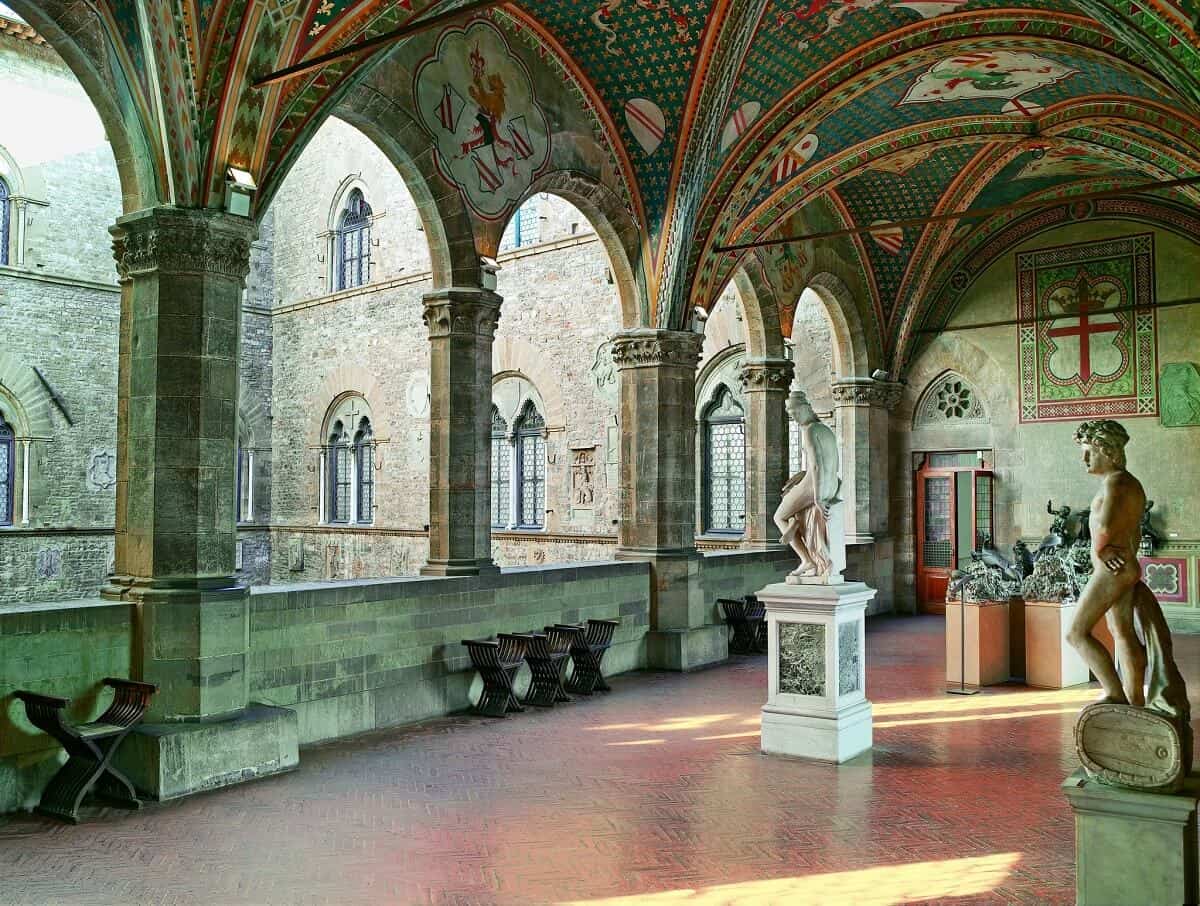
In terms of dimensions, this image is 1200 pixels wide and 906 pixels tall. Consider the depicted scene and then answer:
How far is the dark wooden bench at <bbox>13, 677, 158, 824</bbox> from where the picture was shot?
6242 mm

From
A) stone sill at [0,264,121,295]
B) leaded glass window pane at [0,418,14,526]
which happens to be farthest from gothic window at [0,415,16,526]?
stone sill at [0,264,121,295]

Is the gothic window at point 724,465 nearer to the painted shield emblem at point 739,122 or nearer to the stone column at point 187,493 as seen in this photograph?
the painted shield emblem at point 739,122

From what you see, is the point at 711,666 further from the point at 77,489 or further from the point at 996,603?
the point at 77,489

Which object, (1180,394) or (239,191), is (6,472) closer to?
(239,191)

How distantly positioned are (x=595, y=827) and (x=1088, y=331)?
1318cm

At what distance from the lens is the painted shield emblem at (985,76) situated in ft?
37.3

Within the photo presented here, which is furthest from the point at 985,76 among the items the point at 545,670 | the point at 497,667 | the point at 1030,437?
the point at 497,667

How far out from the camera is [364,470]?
21984 mm

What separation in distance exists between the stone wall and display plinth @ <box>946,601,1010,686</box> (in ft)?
19.2

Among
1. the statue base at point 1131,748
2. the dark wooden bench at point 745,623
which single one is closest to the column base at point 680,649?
the dark wooden bench at point 745,623

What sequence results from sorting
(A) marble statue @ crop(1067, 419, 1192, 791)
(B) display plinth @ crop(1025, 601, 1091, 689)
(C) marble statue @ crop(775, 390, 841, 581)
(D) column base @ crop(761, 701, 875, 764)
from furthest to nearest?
(B) display plinth @ crop(1025, 601, 1091, 689) < (C) marble statue @ crop(775, 390, 841, 581) < (D) column base @ crop(761, 701, 875, 764) < (A) marble statue @ crop(1067, 419, 1192, 791)

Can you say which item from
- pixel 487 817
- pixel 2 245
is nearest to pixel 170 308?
pixel 487 817

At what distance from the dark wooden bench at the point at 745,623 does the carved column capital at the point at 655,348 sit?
3.20 m

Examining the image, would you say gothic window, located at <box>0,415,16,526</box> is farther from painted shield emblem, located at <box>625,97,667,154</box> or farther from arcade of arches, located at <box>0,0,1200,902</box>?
painted shield emblem, located at <box>625,97,667,154</box>
